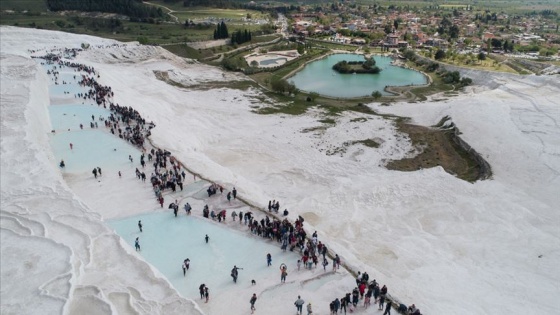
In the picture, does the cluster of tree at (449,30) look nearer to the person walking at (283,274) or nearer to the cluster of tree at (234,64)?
the cluster of tree at (234,64)

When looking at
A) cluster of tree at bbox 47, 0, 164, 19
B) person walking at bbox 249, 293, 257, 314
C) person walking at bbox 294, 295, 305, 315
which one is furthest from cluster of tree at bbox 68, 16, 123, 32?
person walking at bbox 294, 295, 305, 315

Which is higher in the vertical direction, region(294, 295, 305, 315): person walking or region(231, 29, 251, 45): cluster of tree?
region(231, 29, 251, 45): cluster of tree

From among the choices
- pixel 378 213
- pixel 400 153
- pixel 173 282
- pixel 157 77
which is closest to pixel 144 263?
pixel 173 282

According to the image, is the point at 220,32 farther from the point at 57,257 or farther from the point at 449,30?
the point at 57,257

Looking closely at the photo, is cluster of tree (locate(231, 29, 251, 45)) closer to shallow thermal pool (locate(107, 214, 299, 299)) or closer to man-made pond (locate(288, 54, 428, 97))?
man-made pond (locate(288, 54, 428, 97))

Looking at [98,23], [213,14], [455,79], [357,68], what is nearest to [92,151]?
[455,79]

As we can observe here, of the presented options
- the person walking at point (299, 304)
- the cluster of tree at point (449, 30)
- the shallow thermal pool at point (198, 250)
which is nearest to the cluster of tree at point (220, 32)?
the cluster of tree at point (449, 30)

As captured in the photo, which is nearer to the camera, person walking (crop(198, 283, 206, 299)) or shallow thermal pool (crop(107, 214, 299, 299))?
person walking (crop(198, 283, 206, 299))
